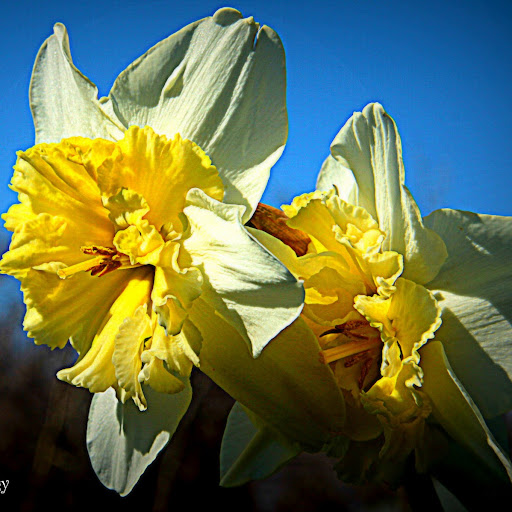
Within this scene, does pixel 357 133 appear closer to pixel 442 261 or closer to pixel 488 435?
pixel 442 261

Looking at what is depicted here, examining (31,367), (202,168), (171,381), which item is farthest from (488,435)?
(31,367)

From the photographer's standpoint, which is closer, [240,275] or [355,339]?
[240,275]

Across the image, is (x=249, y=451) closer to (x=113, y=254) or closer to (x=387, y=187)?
(x=113, y=254)

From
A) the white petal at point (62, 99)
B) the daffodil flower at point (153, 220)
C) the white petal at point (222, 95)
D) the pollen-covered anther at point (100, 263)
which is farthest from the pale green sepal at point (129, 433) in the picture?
the white petal at point (62, 99)

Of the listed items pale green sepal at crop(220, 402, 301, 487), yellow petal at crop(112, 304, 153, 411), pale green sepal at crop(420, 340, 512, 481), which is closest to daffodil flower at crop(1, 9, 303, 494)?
yellow petal at crop(112, 304, 153, 411)

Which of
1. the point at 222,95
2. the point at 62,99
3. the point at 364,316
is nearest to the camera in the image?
the point at 364,316

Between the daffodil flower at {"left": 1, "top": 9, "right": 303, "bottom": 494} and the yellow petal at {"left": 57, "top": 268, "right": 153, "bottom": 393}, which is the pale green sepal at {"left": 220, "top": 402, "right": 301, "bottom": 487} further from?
the yellow petal at {"left": 57, "top": 268, "right": 153, "bottom": 393}

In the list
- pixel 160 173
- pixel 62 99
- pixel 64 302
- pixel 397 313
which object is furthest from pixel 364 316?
pixel 62 99

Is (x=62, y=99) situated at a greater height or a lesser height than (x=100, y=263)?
greater
